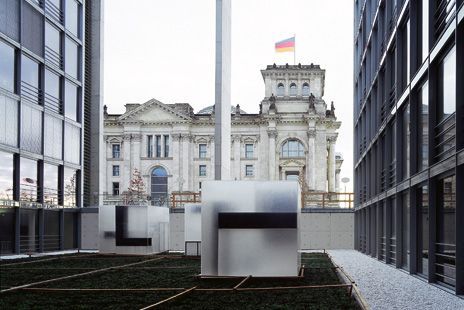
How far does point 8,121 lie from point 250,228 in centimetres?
1984

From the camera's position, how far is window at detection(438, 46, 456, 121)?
1561 centimetres

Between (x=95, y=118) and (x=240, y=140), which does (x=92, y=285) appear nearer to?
(x=95, y=118)

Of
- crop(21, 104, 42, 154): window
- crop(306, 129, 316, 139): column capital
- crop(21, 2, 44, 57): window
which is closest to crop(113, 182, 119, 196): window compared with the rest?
crop(306, 129, 316, 139): column capital

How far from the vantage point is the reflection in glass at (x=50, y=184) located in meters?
37.8

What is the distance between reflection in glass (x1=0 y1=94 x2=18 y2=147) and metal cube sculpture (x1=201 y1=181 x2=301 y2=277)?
1854 cm

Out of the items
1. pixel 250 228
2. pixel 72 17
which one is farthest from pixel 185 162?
pixel 250 228

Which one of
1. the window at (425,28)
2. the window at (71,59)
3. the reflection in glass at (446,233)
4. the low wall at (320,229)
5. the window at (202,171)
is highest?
the window at (71,59)

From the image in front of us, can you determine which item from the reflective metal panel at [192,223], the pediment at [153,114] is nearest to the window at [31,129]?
the reflective metal panel at [192,223]

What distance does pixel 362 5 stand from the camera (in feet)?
131

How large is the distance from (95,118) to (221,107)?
1467cm

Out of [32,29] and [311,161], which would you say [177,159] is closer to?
[311,161]

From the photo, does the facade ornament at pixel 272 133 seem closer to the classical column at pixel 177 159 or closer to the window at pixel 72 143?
the classical column at pixel 177 159

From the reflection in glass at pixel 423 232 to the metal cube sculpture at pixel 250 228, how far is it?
408cm

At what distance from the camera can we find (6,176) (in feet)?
109
